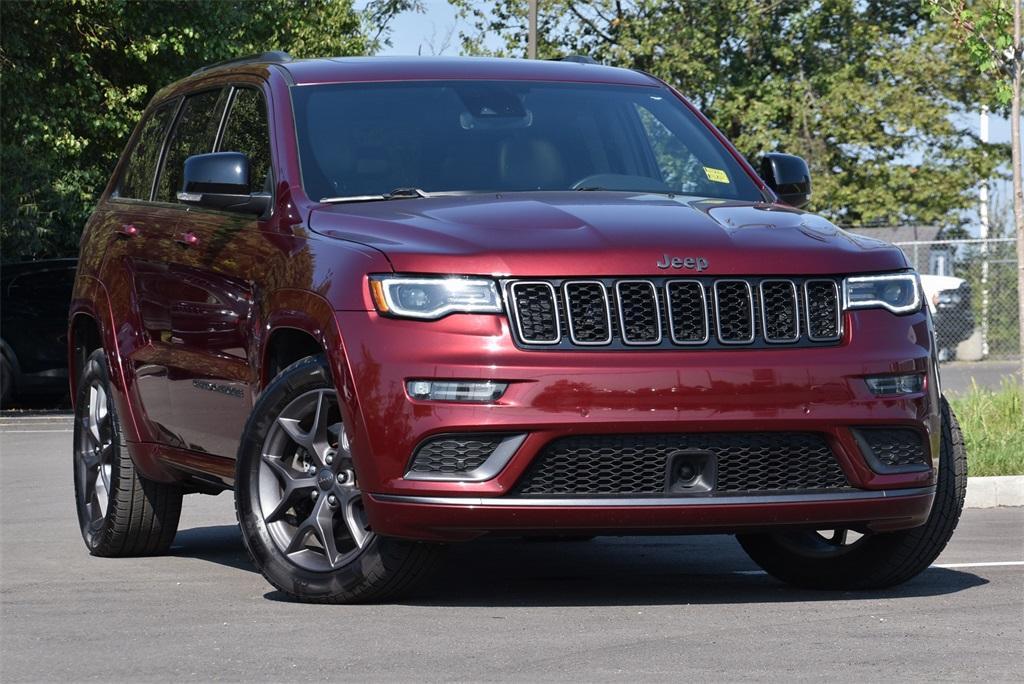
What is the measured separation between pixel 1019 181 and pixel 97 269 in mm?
8302

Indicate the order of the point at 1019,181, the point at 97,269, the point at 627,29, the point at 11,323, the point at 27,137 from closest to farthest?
the point at 97,269, the point at 1019,181, the point at 11,323, the point at 27,137, the point at 627,29

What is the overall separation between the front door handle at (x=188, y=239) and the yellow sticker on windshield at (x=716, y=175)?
195 cm

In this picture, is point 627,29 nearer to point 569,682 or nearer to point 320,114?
point 320,114

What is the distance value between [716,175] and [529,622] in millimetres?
2248

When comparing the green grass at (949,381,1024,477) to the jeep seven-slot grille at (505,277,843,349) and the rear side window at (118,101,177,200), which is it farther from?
the jeep seven-slot grille at (505,277,843,349)

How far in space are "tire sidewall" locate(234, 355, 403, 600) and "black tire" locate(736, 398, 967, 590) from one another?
66.9 inches

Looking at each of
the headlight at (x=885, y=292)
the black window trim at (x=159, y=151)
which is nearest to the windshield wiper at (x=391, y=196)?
the headlight at (x=885, y=292)

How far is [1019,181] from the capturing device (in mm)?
14648

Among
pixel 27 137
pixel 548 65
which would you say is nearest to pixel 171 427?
pixel 548 65

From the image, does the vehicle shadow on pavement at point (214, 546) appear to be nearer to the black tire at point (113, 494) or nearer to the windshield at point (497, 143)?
the black tire at point (113, 494)

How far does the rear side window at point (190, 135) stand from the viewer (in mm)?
8031

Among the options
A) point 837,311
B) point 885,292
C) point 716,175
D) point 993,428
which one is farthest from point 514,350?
point 993,428

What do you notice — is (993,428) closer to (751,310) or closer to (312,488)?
(751,310)

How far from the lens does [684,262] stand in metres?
6.02
